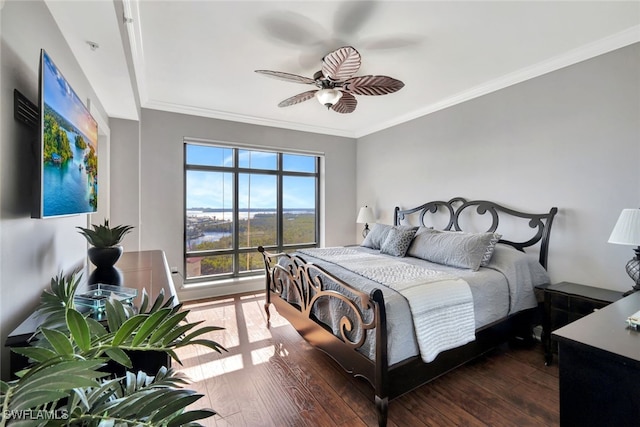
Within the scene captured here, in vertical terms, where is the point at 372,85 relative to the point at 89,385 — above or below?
above

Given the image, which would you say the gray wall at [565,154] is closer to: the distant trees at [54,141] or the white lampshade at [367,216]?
the white lampshade at [367,216]

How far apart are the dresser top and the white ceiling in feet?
6.42

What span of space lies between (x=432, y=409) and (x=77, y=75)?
11.0 ft

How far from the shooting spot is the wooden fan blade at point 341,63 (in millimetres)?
1841

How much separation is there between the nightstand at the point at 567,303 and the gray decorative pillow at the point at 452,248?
55 cm

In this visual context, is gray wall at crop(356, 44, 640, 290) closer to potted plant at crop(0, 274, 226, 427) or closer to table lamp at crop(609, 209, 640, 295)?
table lamp at crop(609, 209, 640, 295)

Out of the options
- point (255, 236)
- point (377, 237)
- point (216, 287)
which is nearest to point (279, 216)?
point (255, 236)

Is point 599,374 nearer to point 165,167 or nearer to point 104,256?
point 104,256

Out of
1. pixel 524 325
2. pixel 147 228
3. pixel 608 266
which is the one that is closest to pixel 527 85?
pixel 608 266

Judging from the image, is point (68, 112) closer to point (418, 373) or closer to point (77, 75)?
point (77, 75)

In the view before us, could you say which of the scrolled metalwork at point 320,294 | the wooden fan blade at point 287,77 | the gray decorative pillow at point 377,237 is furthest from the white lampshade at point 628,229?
the wooden fan blade at point 287,77

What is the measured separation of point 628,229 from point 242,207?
4129 millimetres

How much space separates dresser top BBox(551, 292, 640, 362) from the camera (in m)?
1.05

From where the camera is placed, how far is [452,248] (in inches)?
106
